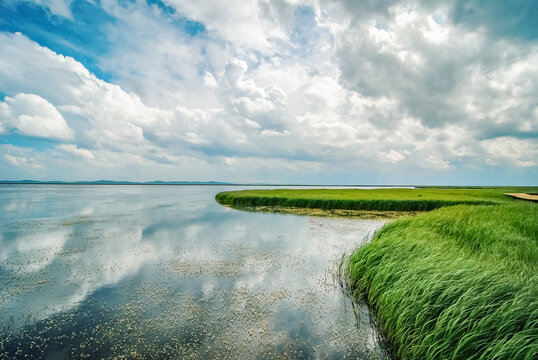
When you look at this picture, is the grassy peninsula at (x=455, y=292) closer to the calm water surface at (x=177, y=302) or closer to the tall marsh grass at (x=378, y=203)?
the calm water surface at (x=177, y=302)

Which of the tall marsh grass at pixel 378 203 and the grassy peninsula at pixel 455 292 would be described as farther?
the tall marsh grass at pixel 378 203

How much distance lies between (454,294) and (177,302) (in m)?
6.46

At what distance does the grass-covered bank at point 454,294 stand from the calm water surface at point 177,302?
0.82 m

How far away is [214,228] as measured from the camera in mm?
18000

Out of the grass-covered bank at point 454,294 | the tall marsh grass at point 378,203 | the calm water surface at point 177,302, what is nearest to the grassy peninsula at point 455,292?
the grass-covered bank at point 454,294

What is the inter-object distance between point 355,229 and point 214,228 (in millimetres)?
10131

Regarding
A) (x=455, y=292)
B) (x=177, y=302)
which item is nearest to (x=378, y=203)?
(x=455, y=292)

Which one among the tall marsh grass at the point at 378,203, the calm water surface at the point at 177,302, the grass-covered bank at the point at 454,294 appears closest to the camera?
the grass-covered bank at the point at 454,294

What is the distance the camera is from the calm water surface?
4945mm

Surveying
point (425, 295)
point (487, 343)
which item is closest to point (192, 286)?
point (425, 295)

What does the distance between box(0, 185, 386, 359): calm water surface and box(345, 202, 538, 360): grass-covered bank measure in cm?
82

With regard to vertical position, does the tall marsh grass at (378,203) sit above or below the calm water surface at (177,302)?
above

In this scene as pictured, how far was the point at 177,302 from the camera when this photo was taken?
22.0 ft

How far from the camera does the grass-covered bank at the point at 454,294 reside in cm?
371
